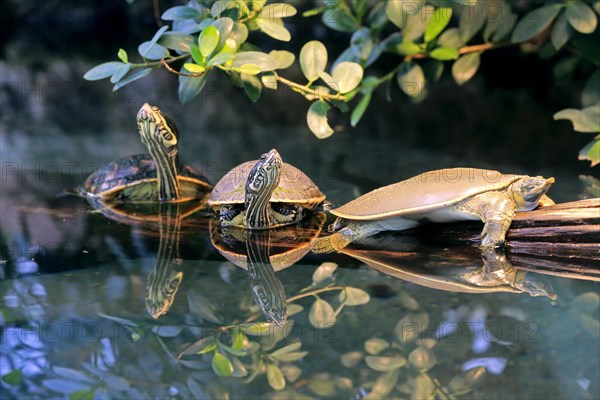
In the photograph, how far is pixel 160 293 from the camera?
4.86 ft

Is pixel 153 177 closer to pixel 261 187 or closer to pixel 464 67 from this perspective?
pixel 261 187

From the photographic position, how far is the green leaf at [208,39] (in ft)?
5.88

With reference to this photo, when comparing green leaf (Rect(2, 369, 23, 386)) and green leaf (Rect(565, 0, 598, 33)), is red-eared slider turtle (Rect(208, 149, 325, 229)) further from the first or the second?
green leaf (Rect(565, 0, 598, 33))

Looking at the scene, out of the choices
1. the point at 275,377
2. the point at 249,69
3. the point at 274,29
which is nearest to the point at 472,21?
the point at 274,29

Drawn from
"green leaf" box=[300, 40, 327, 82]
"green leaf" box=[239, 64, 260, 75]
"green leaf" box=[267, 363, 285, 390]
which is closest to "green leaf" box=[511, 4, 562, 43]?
"green leaf" box=[300, 40, 327, 82]

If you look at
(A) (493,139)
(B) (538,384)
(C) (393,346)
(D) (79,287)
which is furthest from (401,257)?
(A) (493,139)

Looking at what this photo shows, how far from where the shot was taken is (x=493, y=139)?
2.96 m

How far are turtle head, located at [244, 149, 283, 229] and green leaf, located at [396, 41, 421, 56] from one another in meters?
1.06

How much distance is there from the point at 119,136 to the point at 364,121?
3.95 feet

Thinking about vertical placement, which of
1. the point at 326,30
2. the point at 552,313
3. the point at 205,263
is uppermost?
the point at 552,313

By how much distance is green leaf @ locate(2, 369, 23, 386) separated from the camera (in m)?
1.12

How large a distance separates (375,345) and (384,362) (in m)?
Result: 0.06

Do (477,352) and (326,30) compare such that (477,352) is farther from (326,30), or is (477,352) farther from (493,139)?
(326,30)

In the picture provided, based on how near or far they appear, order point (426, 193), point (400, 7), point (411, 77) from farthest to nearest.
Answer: point (411, 77), point (400, 7), point (426, 193)
